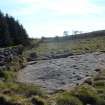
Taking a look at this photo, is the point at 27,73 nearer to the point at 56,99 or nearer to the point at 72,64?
the point at 72,64

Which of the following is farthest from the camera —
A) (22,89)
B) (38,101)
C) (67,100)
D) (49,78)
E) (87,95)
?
(49,78)

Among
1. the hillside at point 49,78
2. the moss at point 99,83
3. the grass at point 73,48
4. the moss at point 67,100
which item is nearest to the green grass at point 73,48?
the grass at point 73,48

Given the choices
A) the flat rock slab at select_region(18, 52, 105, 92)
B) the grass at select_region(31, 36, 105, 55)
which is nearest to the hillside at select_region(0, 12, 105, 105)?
the flat rock slab at select_region(18, 52, 105, 92)

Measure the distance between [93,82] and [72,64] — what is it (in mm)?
7695

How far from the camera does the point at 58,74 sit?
26.0 m

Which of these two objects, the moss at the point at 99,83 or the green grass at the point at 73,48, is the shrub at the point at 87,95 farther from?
the green grass at the point at 73,48

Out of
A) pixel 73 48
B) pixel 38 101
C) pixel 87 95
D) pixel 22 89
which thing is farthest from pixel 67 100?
pixel 73 48

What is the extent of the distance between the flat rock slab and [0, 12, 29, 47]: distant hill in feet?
15.5

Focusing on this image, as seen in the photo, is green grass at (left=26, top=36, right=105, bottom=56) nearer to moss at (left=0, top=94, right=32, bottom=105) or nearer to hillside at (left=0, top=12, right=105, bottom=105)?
hillside at (left=0, top=12, right=105, bottom=105)

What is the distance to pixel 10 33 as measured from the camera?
132ft

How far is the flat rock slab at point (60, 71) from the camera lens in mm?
23844

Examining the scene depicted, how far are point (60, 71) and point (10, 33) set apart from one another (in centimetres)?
1439

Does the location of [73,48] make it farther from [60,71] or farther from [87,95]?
[87,95]

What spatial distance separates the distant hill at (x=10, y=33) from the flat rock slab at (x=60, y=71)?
4736 mm
